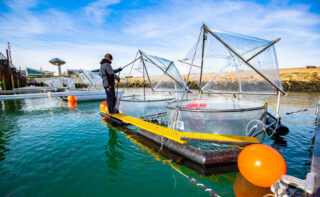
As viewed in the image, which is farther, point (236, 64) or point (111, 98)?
point (111, 98)

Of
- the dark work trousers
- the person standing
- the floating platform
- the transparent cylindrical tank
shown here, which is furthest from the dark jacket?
the floating platform

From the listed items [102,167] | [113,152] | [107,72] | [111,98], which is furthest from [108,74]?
[102,167]

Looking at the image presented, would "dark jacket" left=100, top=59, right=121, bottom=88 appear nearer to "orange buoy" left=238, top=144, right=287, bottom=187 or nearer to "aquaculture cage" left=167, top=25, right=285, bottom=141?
"aquaculture cage" left=167, top=25, right=285, bottom=141

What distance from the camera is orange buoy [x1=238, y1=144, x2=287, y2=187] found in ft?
10.7

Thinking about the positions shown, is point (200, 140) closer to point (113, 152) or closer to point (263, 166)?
point (263, 166)

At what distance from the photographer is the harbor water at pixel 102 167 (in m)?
3.73

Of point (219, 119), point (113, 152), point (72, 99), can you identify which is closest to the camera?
point (219, 119)

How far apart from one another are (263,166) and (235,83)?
4146 mm

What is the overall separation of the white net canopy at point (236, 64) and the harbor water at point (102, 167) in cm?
285

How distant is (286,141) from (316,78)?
2970 cm

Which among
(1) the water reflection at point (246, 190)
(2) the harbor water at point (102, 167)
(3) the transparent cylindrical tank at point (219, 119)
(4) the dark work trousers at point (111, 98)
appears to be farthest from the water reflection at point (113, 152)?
(1) the water reflection at point (246, 190)

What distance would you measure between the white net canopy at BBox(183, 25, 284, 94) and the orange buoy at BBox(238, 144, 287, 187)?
3.14 meters

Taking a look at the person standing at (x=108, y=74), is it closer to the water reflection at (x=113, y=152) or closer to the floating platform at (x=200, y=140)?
the water reflection at (x=113, y=152)

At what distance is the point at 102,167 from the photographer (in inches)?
188
